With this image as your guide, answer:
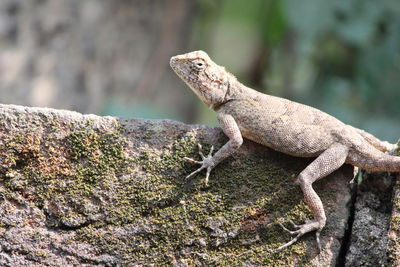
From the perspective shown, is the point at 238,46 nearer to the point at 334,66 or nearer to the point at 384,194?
the point at 334,66

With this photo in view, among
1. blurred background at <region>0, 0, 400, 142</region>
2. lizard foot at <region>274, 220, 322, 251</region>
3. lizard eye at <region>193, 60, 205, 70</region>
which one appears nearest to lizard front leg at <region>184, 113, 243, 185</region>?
lizard foot at <region>274, 220, 322, 251</region>

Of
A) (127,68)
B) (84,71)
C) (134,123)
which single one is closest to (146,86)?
(127,68)

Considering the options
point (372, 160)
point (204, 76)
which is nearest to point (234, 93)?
point (204, 76)

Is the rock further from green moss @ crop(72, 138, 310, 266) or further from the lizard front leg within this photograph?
the lizard front leg

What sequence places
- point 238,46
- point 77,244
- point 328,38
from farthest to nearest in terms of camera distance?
point 238,46, point 328,38, point 77,244

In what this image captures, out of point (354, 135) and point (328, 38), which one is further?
point (328, 38)

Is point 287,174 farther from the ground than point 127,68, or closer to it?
closer to it

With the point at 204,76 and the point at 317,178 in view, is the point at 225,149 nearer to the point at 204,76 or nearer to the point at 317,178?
the point at 317,178
